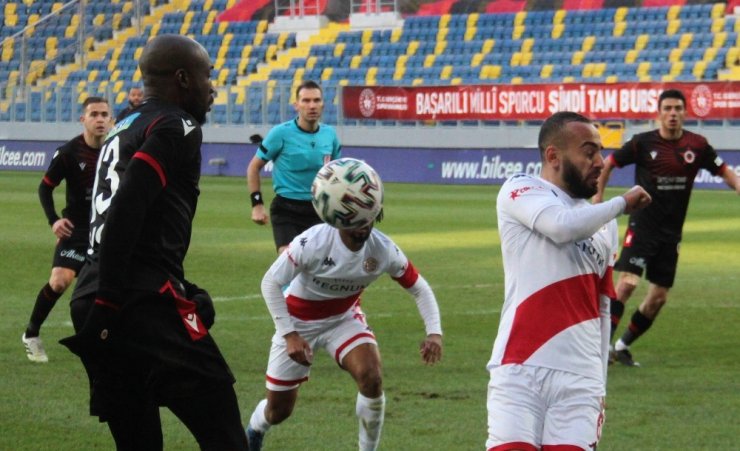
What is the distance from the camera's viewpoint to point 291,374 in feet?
24.7

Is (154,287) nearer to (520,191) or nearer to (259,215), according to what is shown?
(520,191)

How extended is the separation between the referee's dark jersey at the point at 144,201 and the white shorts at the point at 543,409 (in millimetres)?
1324

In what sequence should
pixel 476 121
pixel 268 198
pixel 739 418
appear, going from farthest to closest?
pixel 476 121, pixel 268 198, pixel 739 418

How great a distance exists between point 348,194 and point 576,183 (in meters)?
1.39

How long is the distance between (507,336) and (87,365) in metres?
1.63

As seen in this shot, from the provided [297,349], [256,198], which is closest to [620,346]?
[256,198]

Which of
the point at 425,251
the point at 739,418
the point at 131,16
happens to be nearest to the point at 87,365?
the point at 739,418

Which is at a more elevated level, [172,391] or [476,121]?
[172,391]

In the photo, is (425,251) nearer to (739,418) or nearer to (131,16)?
(739,418)

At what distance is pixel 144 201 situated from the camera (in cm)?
506

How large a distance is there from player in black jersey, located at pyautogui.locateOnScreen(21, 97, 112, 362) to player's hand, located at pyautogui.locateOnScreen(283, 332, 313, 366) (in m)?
4.79

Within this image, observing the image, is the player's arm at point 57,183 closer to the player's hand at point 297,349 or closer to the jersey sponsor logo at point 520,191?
the player's hand at point 297,349

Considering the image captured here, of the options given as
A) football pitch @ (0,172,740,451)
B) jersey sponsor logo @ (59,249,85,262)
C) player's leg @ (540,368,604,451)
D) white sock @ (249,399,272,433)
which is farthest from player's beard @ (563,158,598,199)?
jersey sponsor logo @ (59,249,85,262)

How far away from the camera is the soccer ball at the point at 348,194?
6703mm
